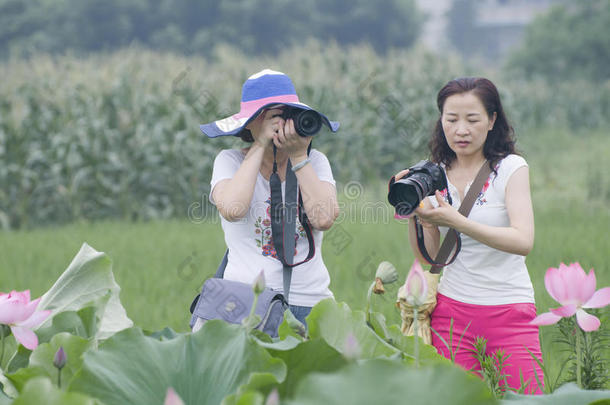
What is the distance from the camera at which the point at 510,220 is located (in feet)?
6.82

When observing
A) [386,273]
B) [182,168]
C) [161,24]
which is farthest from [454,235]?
[161,24]

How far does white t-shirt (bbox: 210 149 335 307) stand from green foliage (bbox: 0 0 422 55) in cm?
3933

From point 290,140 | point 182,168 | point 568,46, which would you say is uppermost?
point 568,46

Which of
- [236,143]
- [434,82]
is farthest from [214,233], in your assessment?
[434,82]

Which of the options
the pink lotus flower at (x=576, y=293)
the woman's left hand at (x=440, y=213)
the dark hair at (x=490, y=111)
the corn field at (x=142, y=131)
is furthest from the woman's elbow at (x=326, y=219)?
the corn field at (x=142, y=131)

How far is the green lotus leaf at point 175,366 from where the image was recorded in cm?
102

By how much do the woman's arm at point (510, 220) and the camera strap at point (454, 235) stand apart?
84 mm

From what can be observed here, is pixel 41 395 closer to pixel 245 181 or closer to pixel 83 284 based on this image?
pixel 83 284

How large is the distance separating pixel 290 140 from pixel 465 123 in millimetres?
546

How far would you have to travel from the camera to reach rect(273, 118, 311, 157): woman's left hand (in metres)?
2.01

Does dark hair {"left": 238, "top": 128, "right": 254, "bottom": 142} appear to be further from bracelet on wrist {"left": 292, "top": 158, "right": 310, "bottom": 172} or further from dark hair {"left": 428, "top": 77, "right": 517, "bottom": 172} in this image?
dark hair {"left": 428, "top": 77, "right": 517, "bottom": 172}

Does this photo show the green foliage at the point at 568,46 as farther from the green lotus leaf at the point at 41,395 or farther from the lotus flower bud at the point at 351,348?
the green lotus leaf at the point at 41,395

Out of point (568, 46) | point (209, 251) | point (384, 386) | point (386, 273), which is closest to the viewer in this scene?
point (384, 386)

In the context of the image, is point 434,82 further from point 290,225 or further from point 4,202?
point 290,225
